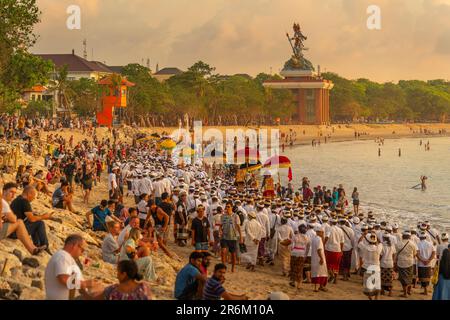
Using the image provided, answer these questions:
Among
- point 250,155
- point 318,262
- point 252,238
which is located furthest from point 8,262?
point 250,155

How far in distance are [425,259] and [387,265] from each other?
2.82 ft

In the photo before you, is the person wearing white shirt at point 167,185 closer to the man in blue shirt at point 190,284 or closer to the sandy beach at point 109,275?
the sandy beach at point 109,275

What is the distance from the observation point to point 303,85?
363 feet

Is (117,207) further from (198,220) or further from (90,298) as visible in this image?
(90,298)

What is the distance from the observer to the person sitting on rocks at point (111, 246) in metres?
11.7

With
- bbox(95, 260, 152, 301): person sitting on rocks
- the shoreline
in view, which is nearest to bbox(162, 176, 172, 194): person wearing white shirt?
bbox(95, 260, 152, 301): person sitting on rocks

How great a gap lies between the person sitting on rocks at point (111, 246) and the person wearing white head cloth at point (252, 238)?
13.0 feet

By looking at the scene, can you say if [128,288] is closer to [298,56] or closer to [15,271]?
[15,271]

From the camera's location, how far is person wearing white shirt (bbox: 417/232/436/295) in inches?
557

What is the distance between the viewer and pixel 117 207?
54.1 ft

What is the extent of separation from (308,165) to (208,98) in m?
40.1

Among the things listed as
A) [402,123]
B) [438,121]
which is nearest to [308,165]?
[402,123]

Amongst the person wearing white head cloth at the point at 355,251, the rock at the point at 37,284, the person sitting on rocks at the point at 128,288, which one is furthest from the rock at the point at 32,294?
the person wearing white head cloth at the point at 355,251
